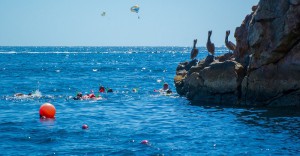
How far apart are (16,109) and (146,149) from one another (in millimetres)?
15050

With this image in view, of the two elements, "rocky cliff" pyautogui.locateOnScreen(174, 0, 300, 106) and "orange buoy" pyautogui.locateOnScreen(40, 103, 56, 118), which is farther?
"rocky cliff" pyautogui.locateOnScreen(174, 0, 300, 106)

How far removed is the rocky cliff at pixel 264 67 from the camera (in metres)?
28.5

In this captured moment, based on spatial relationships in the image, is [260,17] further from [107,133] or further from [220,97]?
[107,133]

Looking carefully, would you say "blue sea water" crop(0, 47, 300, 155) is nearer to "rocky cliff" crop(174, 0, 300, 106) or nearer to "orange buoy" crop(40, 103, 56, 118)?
"orange buoy" crop(40, 103, 56, 118)

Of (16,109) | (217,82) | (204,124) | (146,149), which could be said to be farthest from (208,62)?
(146,149)

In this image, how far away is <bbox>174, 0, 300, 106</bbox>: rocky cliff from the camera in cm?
2853

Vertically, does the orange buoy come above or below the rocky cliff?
below

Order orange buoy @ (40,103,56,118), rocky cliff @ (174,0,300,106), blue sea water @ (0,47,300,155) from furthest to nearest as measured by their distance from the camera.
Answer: rocky cliff @ (174,0,300,106) → orange buoy @ (40,103,56,118) → blue sea water @ (0,47,300,155)

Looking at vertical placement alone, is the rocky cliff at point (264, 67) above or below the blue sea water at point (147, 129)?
above

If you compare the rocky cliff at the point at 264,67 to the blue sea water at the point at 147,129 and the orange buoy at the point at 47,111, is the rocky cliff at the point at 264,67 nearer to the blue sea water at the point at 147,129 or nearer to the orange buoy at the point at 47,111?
the blue sea water at the point at 147,129

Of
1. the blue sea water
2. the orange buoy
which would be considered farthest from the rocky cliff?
the orange buoy

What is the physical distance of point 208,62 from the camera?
3562 centimetres

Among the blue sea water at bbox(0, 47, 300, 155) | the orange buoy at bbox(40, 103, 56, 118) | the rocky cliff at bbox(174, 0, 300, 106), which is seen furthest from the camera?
the rocky cliff at bbox(174, 0, 300, 106)

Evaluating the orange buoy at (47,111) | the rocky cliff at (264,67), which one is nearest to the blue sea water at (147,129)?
the orange buoy at (47,111)
